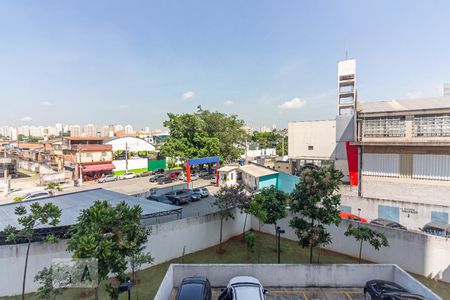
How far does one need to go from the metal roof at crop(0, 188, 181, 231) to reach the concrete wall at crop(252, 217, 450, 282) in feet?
34.2

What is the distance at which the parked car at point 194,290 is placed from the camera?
27.3 ft

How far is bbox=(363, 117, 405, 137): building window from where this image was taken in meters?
19.9

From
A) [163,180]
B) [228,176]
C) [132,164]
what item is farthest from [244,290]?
[132,164]

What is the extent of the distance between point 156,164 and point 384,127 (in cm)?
3577

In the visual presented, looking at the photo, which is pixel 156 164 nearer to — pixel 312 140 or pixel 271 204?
pixel 312 140

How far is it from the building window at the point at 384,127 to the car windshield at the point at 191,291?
18957 mm

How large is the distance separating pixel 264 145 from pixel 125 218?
67443 mm

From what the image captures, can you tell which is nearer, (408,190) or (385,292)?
(385,292)

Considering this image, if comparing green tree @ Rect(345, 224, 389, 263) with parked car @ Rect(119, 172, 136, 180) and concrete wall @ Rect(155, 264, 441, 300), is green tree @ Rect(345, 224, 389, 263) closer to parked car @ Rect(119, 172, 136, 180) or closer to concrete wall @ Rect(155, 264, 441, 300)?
concrete wall @ Rect(155, 264, 441, 300)

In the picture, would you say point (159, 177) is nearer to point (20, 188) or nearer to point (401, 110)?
point (20, 188)

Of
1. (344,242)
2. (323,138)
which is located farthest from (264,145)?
(344,242)

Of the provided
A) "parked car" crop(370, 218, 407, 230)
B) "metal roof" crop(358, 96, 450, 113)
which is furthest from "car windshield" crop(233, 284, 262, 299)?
"metal roof" crop(358, 96, 450, 113)

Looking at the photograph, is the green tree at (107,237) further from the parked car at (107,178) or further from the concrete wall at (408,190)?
the parked car at (107,178)

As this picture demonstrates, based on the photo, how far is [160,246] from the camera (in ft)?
40.1
